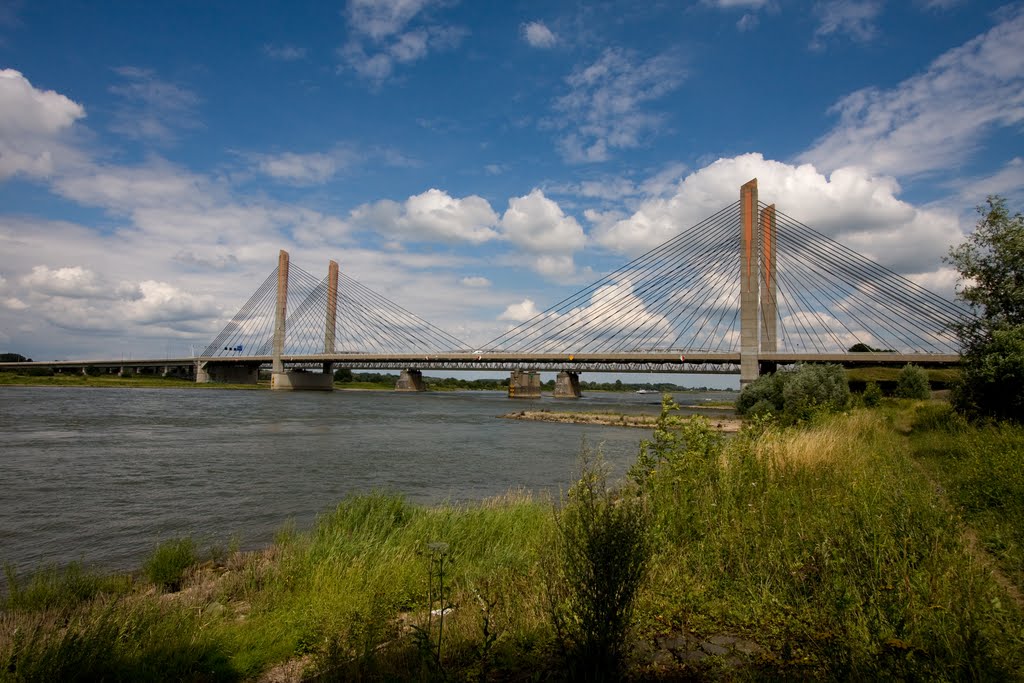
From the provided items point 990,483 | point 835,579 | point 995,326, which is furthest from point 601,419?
point 835,579

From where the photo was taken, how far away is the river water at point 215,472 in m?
11.4

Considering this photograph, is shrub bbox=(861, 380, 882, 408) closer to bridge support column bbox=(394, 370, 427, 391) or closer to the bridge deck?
the bridge deck

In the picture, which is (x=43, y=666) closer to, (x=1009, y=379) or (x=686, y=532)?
(x=686, y=532)

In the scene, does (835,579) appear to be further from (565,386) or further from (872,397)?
(565,386)

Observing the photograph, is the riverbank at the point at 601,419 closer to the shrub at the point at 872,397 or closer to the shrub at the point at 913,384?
the shrub at the point at 872,397

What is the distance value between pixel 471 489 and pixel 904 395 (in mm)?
35565

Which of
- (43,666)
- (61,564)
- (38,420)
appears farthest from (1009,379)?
(38,420)

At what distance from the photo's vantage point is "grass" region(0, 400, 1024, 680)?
402 centimetres

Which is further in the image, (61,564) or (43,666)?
(61,564)

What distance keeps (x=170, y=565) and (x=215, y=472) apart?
37.7ft

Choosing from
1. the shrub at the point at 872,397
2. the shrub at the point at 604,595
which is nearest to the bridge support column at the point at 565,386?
the shrub at the point at 872,397

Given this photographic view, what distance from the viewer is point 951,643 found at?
3.81m

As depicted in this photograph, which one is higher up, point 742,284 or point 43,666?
point 742,284

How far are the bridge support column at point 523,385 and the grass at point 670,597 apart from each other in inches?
3451
